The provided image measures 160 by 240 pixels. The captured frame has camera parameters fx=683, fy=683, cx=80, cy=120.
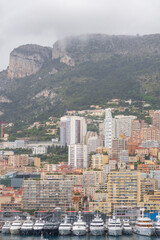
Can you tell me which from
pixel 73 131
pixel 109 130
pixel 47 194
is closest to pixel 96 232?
pixel 47 194

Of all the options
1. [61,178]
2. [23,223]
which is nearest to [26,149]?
[61,178]

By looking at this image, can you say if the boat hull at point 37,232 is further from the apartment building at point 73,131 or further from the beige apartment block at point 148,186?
the apartment building at point 73,131

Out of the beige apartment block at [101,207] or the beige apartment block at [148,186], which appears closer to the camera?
the beige apartment block at [101,207]

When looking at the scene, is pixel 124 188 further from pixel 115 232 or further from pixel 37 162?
pixel 37 162

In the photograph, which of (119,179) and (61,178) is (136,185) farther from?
(61,178)

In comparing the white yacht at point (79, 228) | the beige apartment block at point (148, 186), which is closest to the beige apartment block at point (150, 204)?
the beige apartment block at point (148, 186)

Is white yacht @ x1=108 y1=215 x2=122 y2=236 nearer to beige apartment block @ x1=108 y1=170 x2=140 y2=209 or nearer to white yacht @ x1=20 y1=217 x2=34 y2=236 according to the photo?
beige apartment block @ x1=108 y1=170 x2=140 y2=209
